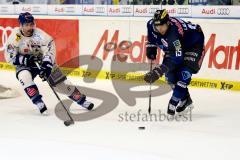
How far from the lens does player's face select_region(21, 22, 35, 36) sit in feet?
17.7

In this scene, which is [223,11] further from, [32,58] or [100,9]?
[32,58]

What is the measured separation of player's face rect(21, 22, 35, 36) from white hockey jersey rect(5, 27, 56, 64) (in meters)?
0.06

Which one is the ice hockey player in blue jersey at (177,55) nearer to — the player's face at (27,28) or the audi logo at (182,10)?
the player's face at (27,28)

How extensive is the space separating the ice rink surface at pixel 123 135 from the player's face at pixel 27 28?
98 cm

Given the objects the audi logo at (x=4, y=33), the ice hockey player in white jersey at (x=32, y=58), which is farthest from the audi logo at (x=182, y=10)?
the audi logo at (x=4, y=33)

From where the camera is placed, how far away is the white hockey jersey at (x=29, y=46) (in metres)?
5.50

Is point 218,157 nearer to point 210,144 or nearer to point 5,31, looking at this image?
point 210,144

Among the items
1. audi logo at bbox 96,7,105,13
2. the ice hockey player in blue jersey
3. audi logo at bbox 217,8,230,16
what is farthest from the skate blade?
audi logo at bbox 96,7,105,13

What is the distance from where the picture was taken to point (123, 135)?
183 inches

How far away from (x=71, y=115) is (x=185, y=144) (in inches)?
69.3

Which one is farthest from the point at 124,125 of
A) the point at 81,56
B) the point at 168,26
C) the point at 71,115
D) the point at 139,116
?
the point at 81,56

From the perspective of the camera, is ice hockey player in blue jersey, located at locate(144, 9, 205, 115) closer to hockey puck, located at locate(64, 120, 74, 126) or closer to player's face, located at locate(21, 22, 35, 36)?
hockey puck, located at locate(64, 120, 74, 126)

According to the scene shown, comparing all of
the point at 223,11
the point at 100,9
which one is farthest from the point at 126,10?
the point at 223,11

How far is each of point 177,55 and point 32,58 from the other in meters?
1.64
